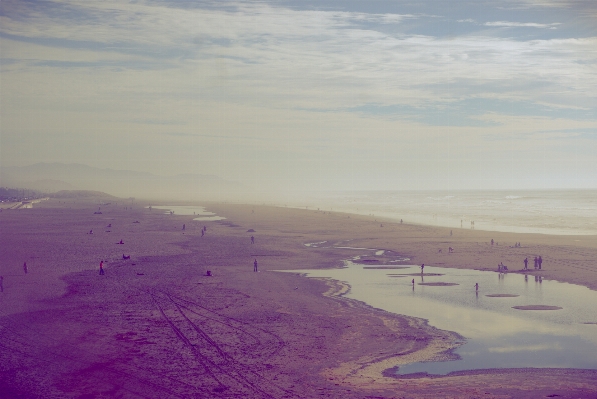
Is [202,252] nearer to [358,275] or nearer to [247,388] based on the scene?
[358,275]

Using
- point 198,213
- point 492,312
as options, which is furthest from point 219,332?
point 198,213

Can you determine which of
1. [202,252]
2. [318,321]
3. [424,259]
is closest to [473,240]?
[424,259]

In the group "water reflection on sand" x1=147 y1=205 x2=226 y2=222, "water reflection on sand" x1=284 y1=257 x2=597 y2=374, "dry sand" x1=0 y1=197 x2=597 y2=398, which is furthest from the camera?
"water reflection on sand" x1=147 y1=205 x2=226 y2=222

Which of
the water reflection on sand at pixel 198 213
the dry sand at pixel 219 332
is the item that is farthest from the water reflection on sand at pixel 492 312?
the water reflection on sand at pixel 198 213

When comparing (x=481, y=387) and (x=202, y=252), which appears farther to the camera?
(x=202, y=252)

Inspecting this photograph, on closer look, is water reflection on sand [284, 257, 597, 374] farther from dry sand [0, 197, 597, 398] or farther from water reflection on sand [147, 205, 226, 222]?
water reflection on sand [147, 205, 226, 222]

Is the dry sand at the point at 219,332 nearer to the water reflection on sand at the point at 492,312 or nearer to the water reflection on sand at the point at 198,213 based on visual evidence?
the water reflection on sand at the point at 492,312

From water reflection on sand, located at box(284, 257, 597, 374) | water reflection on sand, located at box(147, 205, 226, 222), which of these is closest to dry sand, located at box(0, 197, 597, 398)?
water reflection on sand, located at box(284, 257, 597, 374)
